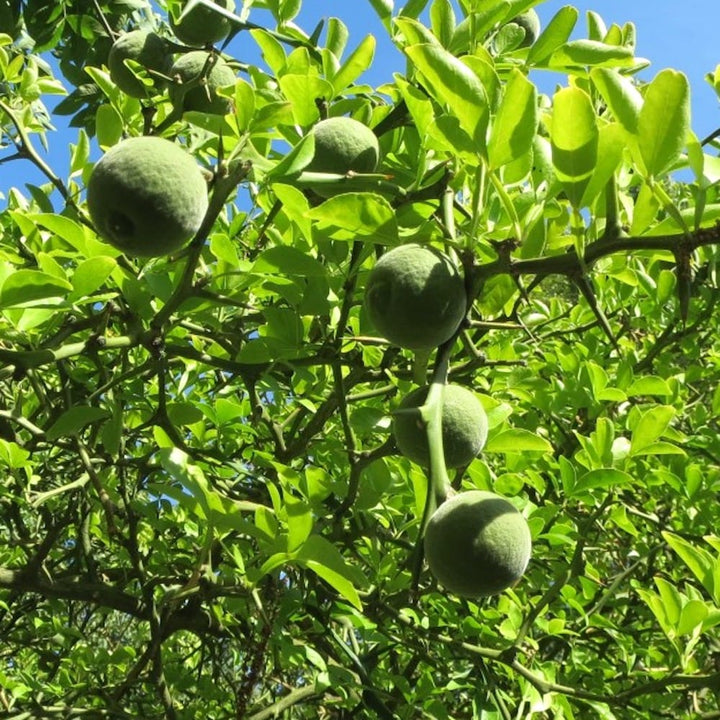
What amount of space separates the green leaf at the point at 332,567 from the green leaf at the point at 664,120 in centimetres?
69

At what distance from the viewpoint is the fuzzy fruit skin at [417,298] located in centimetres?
113

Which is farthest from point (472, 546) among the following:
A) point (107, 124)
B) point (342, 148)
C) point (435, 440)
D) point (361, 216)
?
point (107, 124)

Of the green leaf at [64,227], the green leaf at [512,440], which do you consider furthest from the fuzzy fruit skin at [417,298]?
the green leaf at [64,227]

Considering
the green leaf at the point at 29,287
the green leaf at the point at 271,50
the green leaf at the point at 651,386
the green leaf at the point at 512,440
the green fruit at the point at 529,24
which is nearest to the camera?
the green leaf at the point at 29,287

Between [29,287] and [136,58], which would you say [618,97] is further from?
[136,58]

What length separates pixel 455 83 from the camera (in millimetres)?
1125

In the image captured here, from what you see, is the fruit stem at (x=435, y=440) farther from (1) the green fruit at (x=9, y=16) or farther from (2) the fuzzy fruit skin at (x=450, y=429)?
(1) the green fruit at (x=9, y=16)

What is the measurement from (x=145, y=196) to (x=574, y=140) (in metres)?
0.58

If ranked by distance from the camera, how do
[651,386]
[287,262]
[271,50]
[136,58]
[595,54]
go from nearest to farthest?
[287,262]
[595,54]
[271,50]
[136,58]
[651,386]

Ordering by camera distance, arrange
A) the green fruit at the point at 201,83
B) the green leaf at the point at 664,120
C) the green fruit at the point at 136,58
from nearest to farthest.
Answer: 1. the green leaf at the point at 664,120
2. the green fruit at the point at 201,83
3. the green fruit at the point at 136,58

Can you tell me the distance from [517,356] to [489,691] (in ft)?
3.24

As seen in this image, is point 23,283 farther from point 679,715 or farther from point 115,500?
point 679,715

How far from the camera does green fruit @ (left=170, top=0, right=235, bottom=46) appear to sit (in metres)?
1.81

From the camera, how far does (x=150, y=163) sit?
1.12 m
